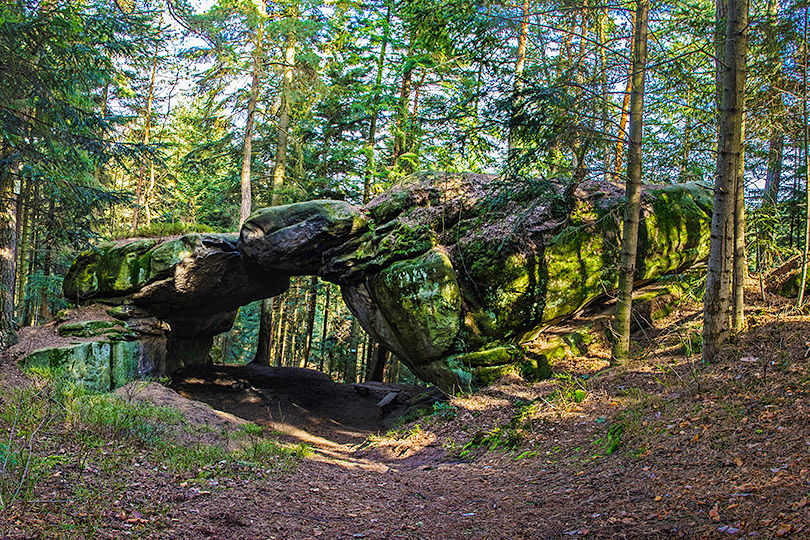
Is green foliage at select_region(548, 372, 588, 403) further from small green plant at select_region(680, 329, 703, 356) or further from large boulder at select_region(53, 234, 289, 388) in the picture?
large boulder at select_region(53, 234, 289, 388)

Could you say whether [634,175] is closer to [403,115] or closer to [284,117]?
[403,115]

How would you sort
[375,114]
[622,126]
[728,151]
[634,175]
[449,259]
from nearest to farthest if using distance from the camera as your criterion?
[728,151] → [634,175] → [622,126] → [449,259] → [375,114]

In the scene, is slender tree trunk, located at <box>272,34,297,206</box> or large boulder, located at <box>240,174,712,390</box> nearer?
large boulder, located at <box>240,174,712,390</box>

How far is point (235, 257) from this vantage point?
13531 mm

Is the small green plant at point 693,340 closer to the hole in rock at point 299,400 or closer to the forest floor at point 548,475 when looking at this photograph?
the forest floor at point 548,475

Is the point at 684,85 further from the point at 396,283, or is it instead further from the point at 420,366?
the point at 420,366

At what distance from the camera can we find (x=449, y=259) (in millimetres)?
10703

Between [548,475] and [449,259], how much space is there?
6.04 meters

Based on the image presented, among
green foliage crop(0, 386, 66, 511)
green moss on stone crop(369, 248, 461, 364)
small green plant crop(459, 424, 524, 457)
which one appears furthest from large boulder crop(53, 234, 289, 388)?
small green plant crop(459, 424, 524, 457)

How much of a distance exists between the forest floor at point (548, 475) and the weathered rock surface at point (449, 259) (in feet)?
6.96

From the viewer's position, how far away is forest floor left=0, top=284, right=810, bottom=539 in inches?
127

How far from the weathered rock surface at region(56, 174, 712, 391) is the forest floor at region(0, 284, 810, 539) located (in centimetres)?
212

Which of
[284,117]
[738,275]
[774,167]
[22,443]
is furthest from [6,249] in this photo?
[774,167]

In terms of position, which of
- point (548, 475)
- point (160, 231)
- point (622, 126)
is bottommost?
point (548, 475)
